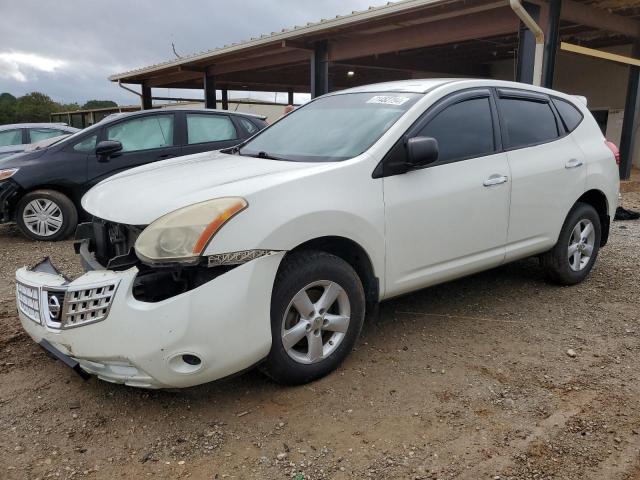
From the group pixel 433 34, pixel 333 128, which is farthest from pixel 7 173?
pixel 433 34

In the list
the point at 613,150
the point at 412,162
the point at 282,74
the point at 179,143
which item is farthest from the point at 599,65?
the point at 412,162

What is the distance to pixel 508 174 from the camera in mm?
3863

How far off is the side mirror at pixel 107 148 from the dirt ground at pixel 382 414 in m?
3.02

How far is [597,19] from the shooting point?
986 centimetres

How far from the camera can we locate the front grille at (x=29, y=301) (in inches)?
109

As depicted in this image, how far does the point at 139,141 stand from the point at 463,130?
4.61m

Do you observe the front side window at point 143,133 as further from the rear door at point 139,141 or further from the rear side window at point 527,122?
the rear side window at point 527,122

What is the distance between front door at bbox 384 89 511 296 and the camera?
3283mm

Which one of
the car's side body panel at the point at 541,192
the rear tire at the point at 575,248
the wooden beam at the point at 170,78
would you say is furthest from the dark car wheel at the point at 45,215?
the wooden beam at the point at 170,78

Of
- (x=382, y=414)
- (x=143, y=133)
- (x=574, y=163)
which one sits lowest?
(x=382, y=414)

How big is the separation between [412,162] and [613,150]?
2.73 meters

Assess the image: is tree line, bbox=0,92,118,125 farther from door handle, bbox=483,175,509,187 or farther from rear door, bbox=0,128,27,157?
door handle, bbox=483,175,509,187

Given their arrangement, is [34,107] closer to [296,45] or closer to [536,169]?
[296,45]

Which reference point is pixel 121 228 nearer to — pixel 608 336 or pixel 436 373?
pixel 436 373
